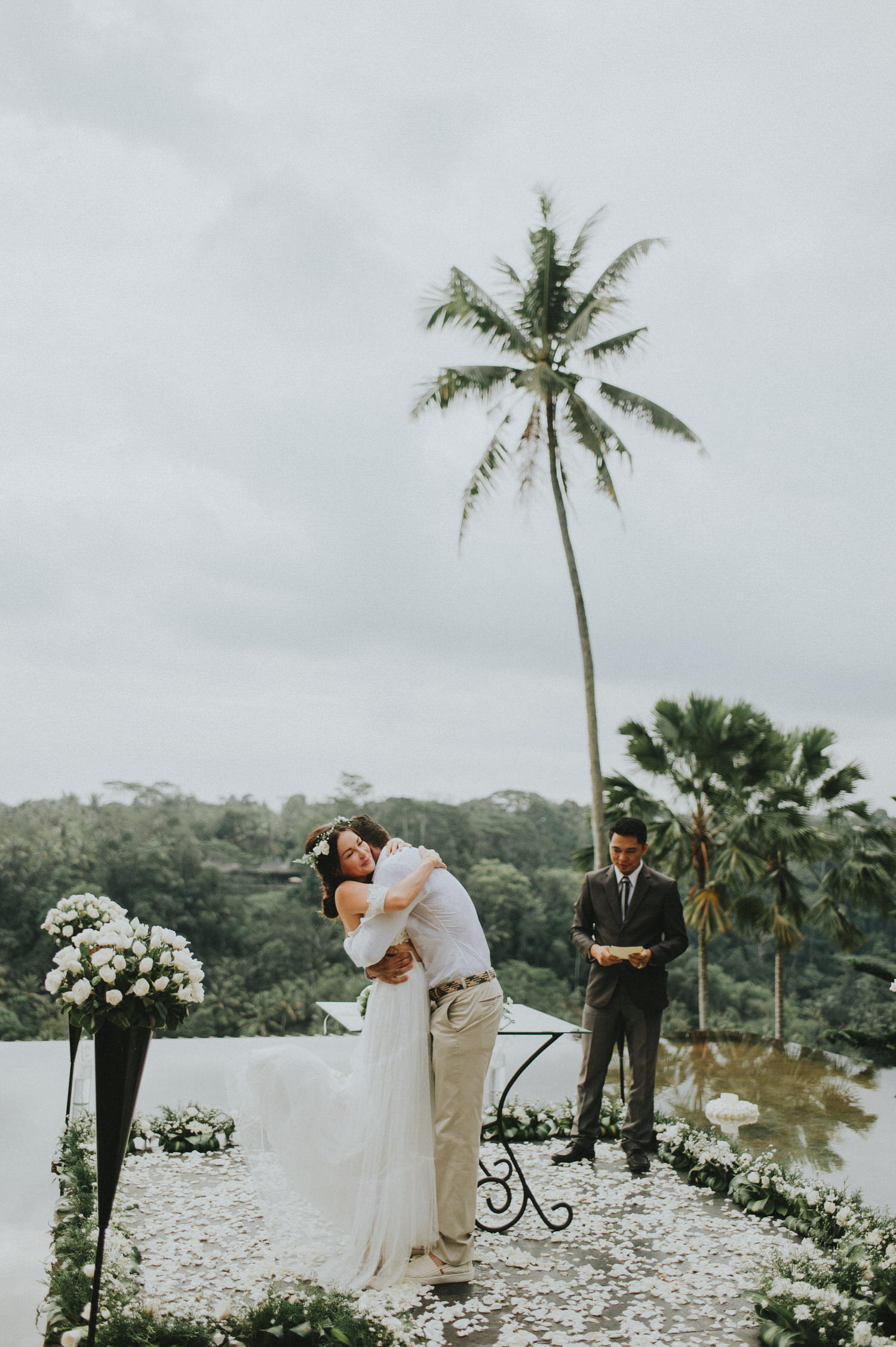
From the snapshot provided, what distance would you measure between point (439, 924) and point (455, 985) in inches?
8.6

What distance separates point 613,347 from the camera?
9500 millimetres

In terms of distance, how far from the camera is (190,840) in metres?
17.9

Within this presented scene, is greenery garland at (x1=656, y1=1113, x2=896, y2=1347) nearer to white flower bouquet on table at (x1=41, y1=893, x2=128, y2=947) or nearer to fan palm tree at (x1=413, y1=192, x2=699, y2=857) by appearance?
white flower bouquet on table at (x1=41, y1=893, x2=128, y2=947)

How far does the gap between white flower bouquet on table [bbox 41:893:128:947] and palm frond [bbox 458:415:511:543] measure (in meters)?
5.86

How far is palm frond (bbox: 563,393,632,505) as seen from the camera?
9234 mm

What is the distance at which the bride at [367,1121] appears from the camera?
122 inches

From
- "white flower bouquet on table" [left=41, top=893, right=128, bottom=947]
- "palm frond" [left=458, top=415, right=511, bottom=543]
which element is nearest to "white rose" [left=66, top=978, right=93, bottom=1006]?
"white flower bouquet on table" [left=41, top=893, right=128, bottom=947]

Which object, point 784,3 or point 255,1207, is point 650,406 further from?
point 255,1207

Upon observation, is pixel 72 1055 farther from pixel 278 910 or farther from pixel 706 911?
pixel 278 910

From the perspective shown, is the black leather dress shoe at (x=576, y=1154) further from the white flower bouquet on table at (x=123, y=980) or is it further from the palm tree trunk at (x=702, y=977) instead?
the palm tree trunk at (x=702, y=977)

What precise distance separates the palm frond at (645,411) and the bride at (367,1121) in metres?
7.32

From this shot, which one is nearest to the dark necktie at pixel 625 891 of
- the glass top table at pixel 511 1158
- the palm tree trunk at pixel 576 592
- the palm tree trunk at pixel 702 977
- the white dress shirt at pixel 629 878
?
the white dress shirt at pixel 629 878

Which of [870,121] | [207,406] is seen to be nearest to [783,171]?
[870,121]

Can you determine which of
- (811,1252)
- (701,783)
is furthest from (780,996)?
(811,1252)
